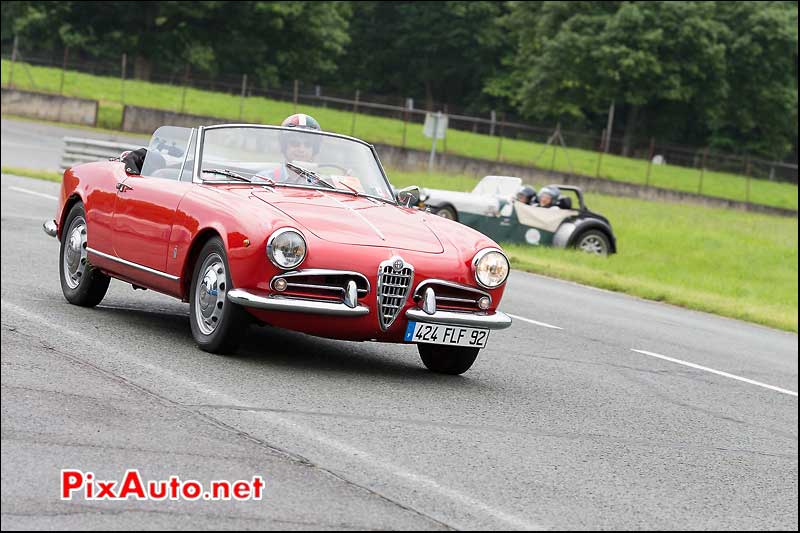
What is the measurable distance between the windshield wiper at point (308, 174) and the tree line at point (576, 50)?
55.6 meters

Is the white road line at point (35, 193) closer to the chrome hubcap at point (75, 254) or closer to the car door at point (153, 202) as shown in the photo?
the chrome hubcap at point (75, 254)

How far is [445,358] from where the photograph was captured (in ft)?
30.3

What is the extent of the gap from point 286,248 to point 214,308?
0.63m

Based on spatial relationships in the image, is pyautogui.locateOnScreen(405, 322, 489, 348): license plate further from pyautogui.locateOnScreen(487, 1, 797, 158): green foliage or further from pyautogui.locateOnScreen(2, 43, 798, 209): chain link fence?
pyautogui.locateOnScreen(487, 1, 797, 158): green foliage

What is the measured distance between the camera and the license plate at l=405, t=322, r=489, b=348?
8.44m

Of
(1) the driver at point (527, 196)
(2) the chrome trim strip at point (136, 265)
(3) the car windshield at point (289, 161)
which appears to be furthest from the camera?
(1) the driver at point (527, 196)

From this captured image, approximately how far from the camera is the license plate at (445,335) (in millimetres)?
8438

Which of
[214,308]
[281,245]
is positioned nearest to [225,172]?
[214,308]

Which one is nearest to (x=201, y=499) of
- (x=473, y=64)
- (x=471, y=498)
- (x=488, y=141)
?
(x=471, y=498)

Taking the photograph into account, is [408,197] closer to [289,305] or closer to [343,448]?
[289,305]

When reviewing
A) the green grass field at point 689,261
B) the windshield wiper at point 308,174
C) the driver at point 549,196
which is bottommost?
the green grass field at point 689,261

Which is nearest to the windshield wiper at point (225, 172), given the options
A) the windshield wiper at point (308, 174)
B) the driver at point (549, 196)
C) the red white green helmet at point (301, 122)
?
the windshield wiper at point (308, 174)

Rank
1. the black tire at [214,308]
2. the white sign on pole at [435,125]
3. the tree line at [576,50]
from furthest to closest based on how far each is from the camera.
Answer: the tree line at [576,50], the white sign on pole at [435,125], the black tire at [214,308]

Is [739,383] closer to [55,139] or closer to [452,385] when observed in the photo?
[452,385]
